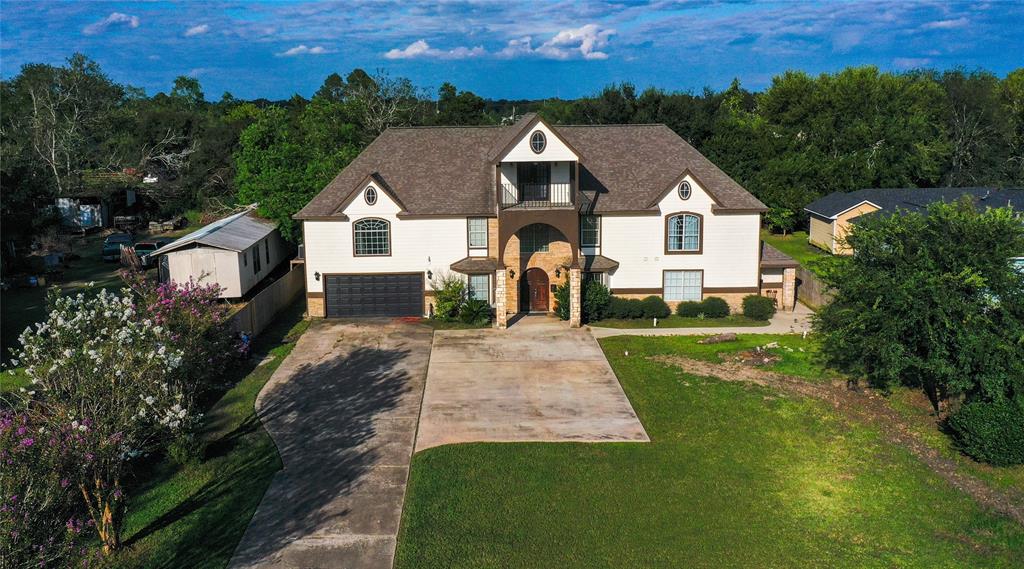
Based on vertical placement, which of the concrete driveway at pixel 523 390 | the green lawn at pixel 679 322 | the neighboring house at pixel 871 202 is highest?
the neighboring house at pixel 871 202

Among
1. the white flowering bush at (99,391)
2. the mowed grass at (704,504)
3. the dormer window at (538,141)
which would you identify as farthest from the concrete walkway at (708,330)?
the white flowering bush at (99,391)

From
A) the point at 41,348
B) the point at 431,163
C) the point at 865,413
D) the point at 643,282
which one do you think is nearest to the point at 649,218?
the point at 643,282

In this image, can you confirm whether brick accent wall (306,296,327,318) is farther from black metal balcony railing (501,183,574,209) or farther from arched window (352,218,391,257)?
black metal balcony railing (501,183,574,209)

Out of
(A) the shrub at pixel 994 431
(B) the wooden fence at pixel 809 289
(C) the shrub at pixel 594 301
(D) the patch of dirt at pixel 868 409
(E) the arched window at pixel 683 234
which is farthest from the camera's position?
(B) the wooden fence at pixel 809 289

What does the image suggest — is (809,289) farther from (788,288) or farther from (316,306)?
(316,306)

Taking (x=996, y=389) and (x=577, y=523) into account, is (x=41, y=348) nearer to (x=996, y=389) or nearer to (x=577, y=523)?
(x=577, y=523)

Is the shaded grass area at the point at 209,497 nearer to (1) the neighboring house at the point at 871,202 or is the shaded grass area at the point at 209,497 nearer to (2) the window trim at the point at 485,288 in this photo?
(2) the window trim at the point at 485,288

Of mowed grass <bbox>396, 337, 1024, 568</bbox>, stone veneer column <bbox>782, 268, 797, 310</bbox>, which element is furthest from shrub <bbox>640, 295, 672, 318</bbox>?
mowed grass <bbox>396, 337, 1024, 568</bbox>

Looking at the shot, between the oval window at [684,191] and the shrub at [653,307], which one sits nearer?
the oval window at [684,191]
